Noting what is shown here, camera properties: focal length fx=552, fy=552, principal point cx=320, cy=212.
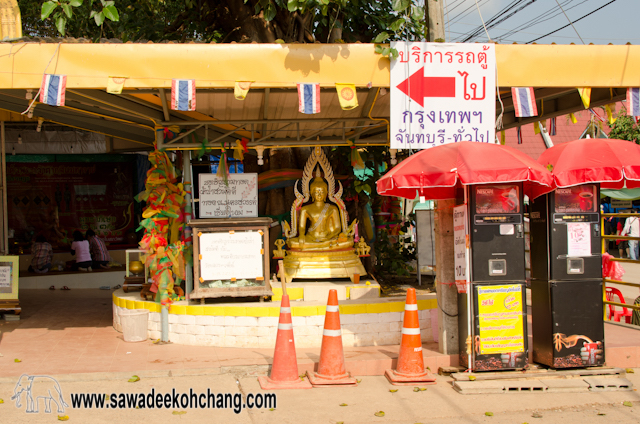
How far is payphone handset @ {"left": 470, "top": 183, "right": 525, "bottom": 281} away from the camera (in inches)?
251

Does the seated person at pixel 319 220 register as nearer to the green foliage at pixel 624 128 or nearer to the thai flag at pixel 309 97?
the thai flag at pixel 309 97

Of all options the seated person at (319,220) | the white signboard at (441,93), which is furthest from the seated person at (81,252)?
the white signboard at (441,93)

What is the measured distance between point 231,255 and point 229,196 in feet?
3.53

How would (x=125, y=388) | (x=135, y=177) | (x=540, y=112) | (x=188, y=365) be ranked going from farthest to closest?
(x=135, y=177)
(x=540, y=112)
(x=188, y=365)
(x=125, y=388)

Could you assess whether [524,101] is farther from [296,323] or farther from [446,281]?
[296,323]

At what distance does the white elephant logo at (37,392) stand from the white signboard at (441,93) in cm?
514

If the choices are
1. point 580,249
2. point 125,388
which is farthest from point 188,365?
point 580,249

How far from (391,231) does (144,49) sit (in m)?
7.94

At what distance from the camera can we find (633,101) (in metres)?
8.09

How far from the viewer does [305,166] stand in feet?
36.5

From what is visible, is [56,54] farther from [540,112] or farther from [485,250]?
[540,112]

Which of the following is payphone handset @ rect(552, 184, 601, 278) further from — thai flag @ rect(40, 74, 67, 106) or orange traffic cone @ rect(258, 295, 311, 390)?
thai flag @ rect(40, 74, 67, 106)

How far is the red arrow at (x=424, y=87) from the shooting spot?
7.67 m

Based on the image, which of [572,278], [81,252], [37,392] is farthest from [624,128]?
[37,392]
